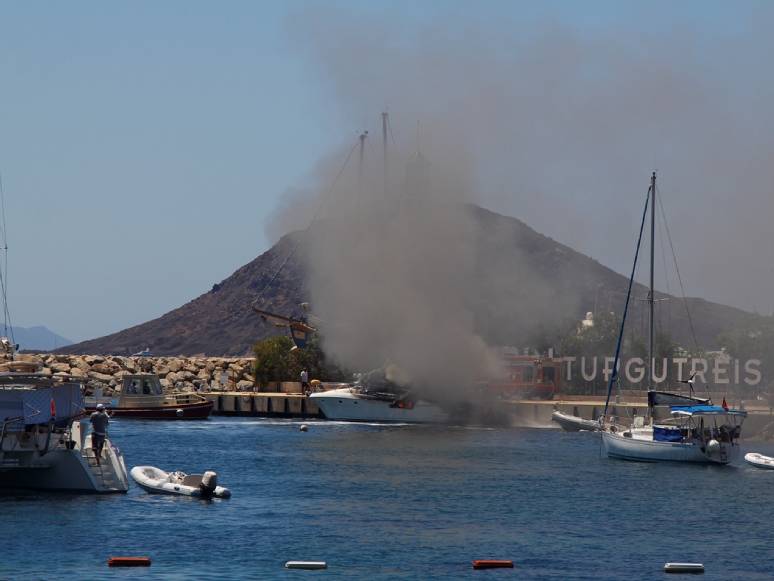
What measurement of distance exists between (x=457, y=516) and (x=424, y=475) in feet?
59.0

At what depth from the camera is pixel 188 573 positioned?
4578cm

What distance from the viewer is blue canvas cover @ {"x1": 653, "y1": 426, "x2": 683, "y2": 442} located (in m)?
86.7

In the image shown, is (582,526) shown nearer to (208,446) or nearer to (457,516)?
(457,516)

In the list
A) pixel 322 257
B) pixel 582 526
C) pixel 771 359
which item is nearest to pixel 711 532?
pixel 582 526

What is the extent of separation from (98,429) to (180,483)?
5.68 meters

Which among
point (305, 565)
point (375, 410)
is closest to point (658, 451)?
point (305, 565)

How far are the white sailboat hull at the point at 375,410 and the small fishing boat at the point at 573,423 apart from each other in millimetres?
11186

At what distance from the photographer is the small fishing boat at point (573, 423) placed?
403ft

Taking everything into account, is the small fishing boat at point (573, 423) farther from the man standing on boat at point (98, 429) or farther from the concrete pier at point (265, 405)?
the man standing on boat at point (98, 429)

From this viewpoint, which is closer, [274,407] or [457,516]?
[457,516]

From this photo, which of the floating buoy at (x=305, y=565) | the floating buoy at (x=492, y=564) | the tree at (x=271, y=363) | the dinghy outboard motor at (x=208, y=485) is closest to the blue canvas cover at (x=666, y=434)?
the dinghy outboard motor at (x=208, y=485)

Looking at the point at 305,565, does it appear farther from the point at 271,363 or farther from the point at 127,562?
the point at 271,363

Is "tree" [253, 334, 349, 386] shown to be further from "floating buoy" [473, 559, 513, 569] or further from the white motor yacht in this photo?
"floating buoy" [473, 559, 513, 569]

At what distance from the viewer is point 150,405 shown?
12631 centimetres
